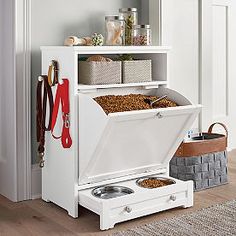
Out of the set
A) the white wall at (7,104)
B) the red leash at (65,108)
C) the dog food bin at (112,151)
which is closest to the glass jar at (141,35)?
the dog food bin at (112,151)

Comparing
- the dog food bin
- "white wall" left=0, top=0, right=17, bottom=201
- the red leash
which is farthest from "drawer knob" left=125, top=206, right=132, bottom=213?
"white wall" left=0, top=0, right=17, bottom=201

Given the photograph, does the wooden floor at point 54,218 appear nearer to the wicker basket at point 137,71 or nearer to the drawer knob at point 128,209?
the drawer knob at point 128,209

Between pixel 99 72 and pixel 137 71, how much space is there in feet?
0.95

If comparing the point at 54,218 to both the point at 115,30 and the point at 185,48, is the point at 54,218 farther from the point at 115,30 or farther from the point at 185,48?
the point at 185,48

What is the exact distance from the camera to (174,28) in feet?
12.8

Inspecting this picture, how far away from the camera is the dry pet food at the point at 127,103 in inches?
112

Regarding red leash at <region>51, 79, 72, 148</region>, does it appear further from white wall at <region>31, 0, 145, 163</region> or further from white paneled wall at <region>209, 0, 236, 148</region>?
white paneled wall at <region>209, 0, 236, 148</region>

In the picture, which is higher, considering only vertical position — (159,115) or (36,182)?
(159,115)

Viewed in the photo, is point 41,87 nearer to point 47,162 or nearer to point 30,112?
point 30,112

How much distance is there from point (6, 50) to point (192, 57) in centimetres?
151

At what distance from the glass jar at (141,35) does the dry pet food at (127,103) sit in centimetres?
39

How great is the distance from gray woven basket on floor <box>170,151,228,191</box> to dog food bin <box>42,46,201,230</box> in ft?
0.57

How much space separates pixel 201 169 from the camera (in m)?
3.47

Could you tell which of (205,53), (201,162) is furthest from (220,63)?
(201,162)
